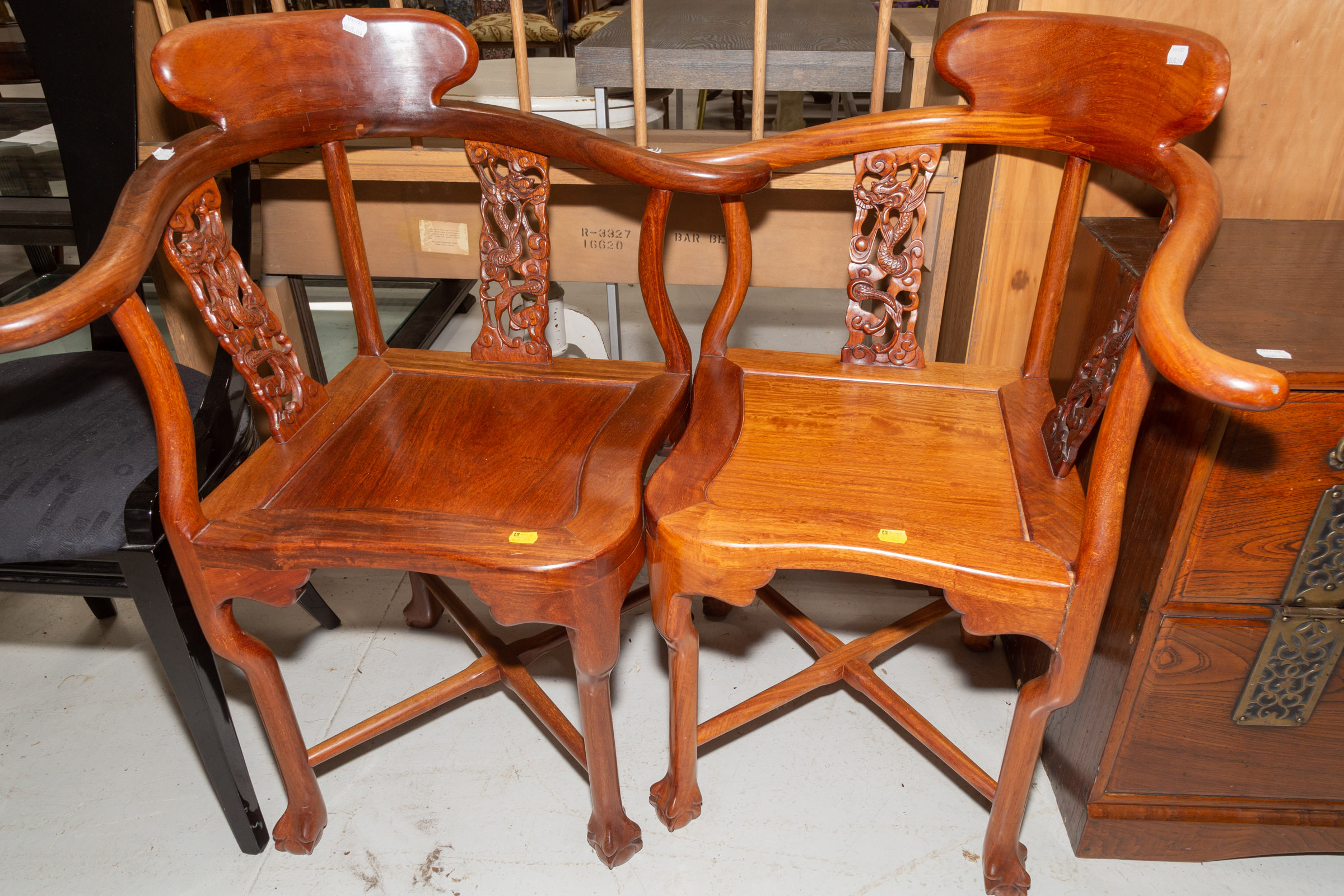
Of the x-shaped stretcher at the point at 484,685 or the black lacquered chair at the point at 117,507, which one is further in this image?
the x-shaped stretcher at the point at 484,685

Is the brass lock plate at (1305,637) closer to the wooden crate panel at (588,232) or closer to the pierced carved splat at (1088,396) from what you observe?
the pierced carved splat at (1088,396)

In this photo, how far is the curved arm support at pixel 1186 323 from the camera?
0.68 metres

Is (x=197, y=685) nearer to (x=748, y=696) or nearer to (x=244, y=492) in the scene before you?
(x=244, y=492)

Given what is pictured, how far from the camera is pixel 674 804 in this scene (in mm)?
1283

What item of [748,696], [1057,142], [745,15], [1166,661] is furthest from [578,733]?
[745,15]

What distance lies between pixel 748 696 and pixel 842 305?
195 centimetres

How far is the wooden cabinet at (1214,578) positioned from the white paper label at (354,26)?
1.04 metres

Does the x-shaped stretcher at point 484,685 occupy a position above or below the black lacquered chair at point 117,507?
below

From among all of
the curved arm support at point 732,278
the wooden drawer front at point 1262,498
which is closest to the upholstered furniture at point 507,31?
the curved arm support at point 732,278

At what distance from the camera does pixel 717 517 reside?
3.32 feet

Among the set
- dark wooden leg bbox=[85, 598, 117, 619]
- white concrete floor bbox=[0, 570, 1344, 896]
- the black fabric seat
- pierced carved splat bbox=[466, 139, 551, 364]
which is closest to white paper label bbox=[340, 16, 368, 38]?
pierced carved splat bbox=[466, 139, 551, 364]

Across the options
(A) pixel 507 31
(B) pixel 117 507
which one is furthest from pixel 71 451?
(A) pixel 507 31

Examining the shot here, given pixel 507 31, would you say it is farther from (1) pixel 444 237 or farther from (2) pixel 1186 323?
(2) pixel 1186 323

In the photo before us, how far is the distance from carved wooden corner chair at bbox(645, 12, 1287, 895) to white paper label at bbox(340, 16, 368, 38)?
0.50 meters
